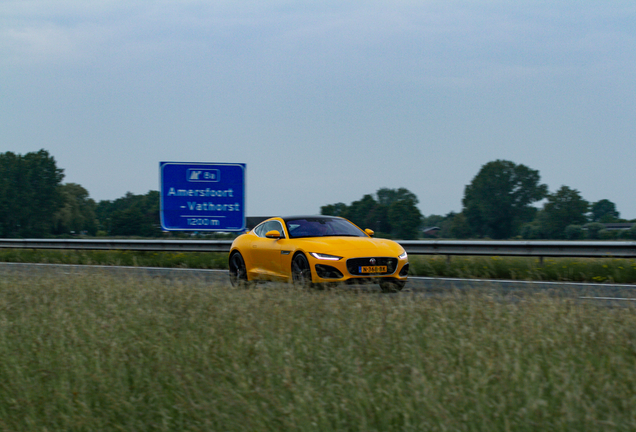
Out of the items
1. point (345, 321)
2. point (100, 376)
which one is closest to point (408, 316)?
point (345, 321)

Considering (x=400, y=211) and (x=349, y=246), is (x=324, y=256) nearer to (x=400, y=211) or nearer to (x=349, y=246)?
(x=349, y=246)

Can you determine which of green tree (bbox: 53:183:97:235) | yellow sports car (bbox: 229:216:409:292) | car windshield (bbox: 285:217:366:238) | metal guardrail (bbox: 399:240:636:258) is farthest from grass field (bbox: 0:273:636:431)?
green tree (bbox: 53:183:97:235)

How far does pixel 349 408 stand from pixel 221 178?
59.3 feet

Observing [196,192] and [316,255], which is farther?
[196,192]

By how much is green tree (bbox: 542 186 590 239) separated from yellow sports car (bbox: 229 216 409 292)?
21.4 meters

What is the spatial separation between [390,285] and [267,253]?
A: 2474mm

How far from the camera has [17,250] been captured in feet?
80.9

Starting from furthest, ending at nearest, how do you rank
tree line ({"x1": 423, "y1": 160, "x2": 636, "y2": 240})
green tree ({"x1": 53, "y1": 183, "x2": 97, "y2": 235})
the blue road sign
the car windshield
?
green tree ({"x1": 53, "y1": 183, "x2": 97, "y2": 235}) < tree line ({"x1": 423, "y1": 160, "x2": 636, "y2": 240}) < the blue road sign < the car windshield

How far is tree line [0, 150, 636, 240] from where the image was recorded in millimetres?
22922

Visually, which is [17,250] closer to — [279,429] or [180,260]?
[180,260]

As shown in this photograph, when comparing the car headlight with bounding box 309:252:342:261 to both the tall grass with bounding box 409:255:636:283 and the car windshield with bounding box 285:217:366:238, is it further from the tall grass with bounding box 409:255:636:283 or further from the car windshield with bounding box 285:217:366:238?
the tall grass with bounding box 409:255:636:283

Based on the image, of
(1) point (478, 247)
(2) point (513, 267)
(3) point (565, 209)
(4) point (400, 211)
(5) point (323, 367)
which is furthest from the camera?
(3) point (565, 209)

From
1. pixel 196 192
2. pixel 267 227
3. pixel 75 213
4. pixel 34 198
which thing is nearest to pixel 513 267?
pixel 267 227

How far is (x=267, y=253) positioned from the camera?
1123cm
